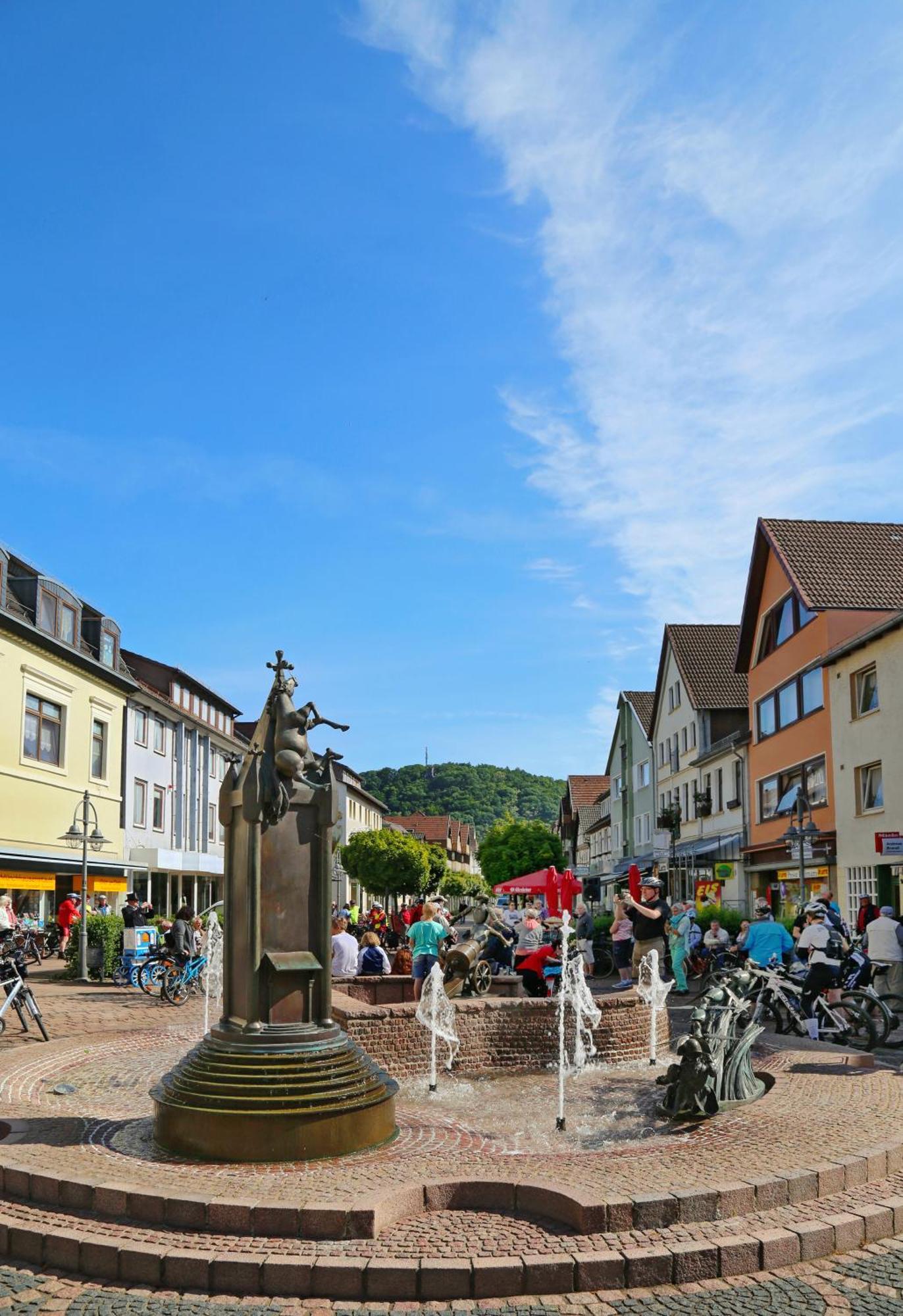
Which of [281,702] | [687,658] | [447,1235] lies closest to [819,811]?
[687,658]

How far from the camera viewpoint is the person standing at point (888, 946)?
56.4 feet

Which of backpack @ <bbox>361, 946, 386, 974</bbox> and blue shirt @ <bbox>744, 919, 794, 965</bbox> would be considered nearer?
blue shirt @ <bbox>744, 919, 794, 965</bbox>

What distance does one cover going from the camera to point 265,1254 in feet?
18.9

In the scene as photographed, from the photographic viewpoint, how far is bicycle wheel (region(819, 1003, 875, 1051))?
13.3 metres

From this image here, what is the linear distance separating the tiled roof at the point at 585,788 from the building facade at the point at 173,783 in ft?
149

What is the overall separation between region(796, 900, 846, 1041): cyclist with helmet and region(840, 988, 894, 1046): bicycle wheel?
270 mm

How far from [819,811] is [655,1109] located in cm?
2178

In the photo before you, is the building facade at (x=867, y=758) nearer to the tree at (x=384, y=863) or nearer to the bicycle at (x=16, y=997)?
the bicycle at (x=16, y=997)

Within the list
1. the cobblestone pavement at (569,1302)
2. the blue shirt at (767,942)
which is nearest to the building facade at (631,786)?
the blue shirt at (767,942)

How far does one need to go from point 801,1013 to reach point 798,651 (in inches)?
735

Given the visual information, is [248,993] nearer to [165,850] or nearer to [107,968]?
[107,968]

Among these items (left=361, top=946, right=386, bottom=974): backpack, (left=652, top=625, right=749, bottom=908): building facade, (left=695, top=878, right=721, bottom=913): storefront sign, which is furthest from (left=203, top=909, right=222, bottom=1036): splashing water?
(left=652, top=625, right=749, bottom=908): building facade

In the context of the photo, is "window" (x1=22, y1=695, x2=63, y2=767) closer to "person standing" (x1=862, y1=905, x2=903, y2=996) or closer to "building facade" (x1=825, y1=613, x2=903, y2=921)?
"building facade" (x1=825, y1=613, x2=903, y2=921)

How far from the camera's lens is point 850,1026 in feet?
44.6
